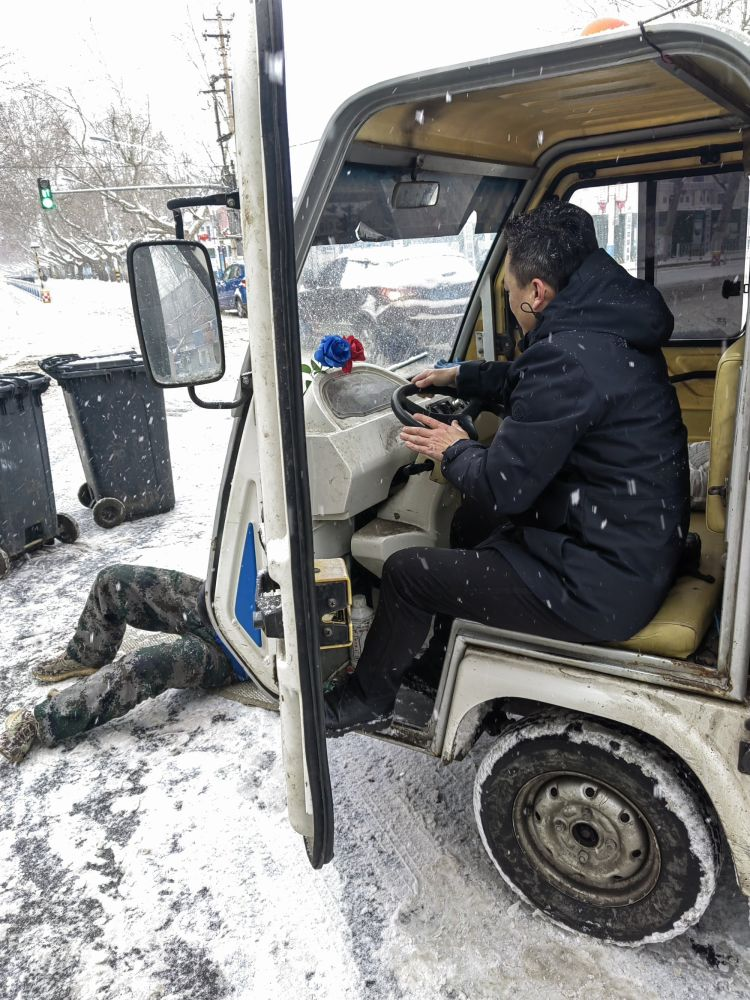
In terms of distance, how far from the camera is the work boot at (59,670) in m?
3.57

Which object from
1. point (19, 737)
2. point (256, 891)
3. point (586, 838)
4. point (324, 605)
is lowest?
point (256, 891)

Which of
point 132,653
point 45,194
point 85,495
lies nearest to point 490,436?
point 132,653

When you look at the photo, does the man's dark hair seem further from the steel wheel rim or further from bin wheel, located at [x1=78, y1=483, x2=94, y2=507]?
bin wheel, located at [x1=78, y1=483, x2=94, y2=507]

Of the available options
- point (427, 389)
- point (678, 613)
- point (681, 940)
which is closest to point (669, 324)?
point (678, 613)

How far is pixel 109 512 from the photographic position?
5.81 meters

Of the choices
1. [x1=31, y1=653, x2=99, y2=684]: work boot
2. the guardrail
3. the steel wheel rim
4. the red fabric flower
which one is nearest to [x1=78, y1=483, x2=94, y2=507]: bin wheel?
[x1=31, y1=653, x2=99, y2=684]: work boot

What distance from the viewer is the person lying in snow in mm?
3094

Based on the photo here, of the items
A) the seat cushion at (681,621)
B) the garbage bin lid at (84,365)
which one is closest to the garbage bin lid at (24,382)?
the garbage bin lid at (84,365)

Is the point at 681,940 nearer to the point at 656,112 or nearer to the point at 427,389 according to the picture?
the point at 427,389

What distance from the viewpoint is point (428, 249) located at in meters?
3.26

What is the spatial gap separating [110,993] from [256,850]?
601mm

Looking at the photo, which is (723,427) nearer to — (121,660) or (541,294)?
(541,294)

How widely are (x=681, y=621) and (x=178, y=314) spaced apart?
1.59 meters

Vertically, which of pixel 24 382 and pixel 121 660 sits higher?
pixel 24 382
